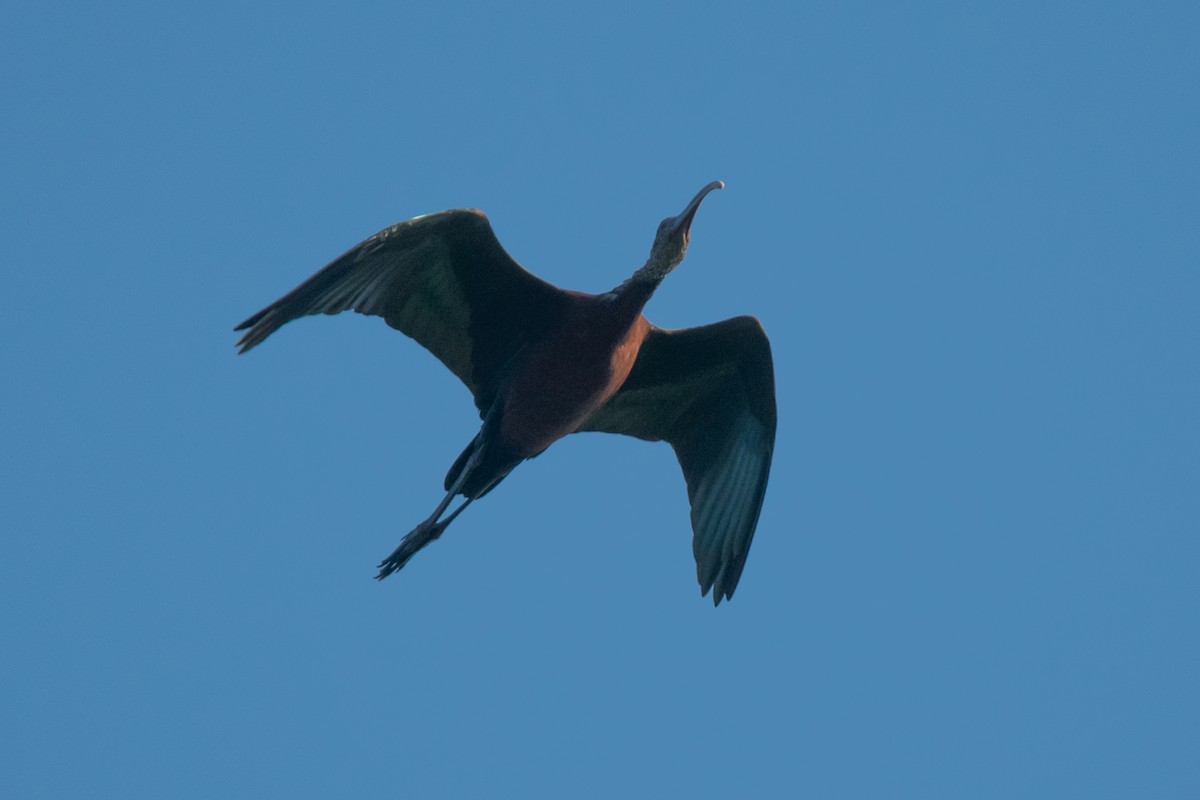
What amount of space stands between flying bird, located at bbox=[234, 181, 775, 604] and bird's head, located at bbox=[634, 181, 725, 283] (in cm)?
1

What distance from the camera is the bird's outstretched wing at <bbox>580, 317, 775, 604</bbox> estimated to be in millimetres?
11938

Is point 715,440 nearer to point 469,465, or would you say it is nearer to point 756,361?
point 756,361

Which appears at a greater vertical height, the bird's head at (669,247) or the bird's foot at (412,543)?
the bird's head at (669,247)

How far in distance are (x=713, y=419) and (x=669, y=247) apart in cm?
174

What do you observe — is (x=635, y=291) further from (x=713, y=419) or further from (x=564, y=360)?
(x=713, y=419)

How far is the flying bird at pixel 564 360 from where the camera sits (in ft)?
35.6

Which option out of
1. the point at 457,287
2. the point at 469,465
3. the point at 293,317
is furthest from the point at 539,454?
the point at 293,317

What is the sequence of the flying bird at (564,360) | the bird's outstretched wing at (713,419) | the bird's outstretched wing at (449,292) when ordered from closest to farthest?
the bird's outstretched wing at (449,292) < the flying bird at (564,360) < the bird's outstretched wing at (713,419)

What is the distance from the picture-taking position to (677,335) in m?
11.9

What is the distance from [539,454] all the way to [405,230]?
2.04 metres

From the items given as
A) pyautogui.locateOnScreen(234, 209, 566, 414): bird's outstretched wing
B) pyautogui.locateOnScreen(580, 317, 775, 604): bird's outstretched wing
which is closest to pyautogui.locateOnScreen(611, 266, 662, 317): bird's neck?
pyautogui.locateOnScreen(234, 209, 566, 414): bird's outstretched wing

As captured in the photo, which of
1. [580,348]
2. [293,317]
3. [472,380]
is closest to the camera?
[293,317]

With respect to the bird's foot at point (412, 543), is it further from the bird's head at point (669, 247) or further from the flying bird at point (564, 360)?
the bird's head at point (669, 247)

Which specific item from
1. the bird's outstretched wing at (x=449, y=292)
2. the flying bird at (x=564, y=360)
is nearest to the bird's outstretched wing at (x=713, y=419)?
the flying bird at (x=564, y=360)
